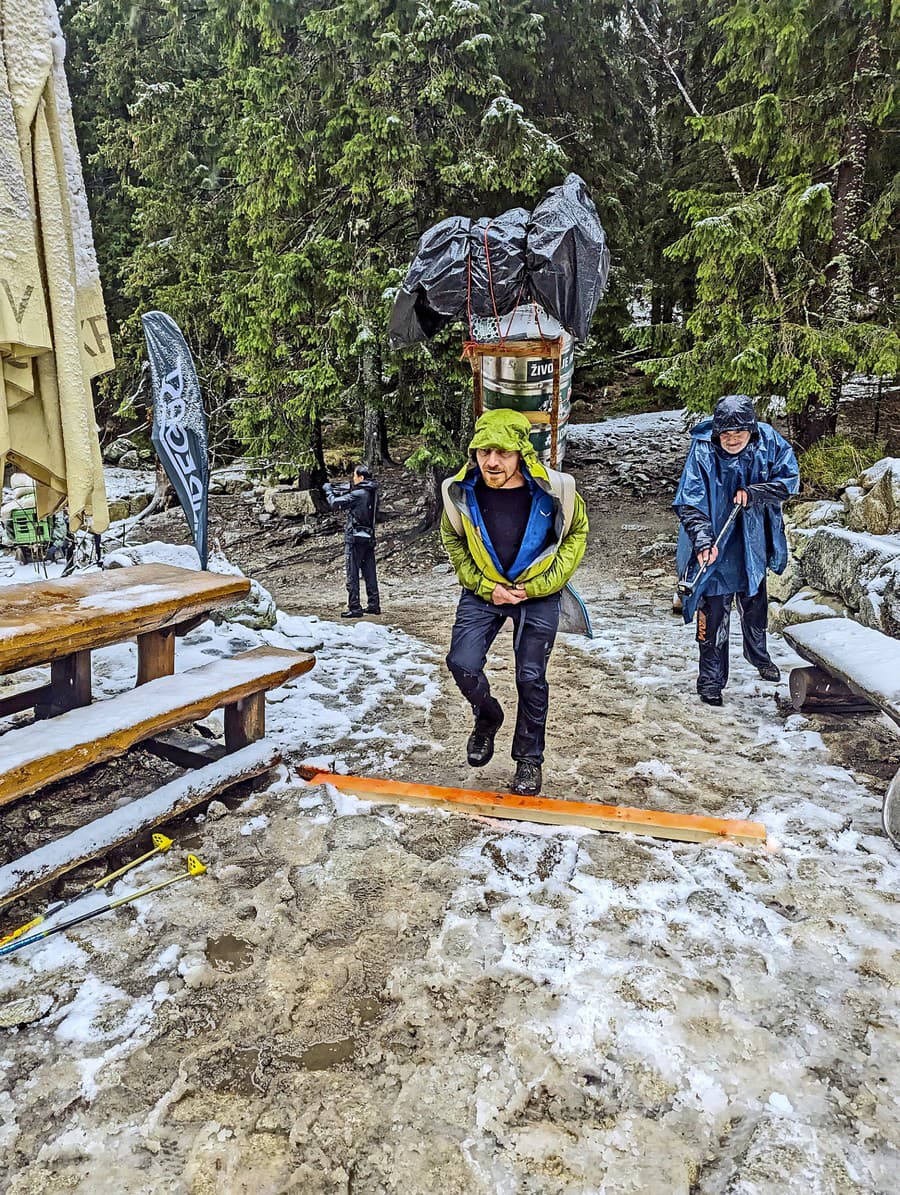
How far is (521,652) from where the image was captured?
383 cm

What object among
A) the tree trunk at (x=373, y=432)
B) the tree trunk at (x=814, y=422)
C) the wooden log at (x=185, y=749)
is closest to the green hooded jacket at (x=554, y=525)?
the wooden log at (x=185, y=749)

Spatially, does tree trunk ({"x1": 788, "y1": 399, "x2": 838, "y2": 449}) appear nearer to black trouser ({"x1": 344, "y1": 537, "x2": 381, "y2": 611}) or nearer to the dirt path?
black trouser ({"x1": 344, "y1": 537, "x2": 381, "y2": 611})

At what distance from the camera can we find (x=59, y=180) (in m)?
2.94

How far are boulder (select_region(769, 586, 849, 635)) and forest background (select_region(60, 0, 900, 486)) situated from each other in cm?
363

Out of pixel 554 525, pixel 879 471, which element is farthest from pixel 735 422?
pixel 879 471

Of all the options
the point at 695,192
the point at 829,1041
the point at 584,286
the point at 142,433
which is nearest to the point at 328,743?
the point at 829,1041

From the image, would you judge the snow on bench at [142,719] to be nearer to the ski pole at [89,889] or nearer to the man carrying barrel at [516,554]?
the ski pole at [89,889]

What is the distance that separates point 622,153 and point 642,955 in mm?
14110

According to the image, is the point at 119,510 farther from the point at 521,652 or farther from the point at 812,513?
the point at 521,652

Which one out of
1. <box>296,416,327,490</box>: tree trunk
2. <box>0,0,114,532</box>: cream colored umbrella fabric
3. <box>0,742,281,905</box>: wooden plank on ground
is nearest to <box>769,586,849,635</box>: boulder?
<box>0,742,281,905</box>: wooden plank on ground

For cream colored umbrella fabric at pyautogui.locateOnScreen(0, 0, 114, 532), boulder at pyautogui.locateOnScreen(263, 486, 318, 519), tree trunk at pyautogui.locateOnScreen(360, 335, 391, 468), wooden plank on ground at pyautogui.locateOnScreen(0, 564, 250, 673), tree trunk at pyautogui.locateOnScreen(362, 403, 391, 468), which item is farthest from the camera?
boulder at pyautogui.locateOnScreen(263, 486, 318, 519)

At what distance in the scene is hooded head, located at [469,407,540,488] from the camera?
3.62 m

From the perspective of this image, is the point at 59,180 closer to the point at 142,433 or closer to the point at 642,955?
the point at 642,955

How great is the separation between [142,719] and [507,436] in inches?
82.4
